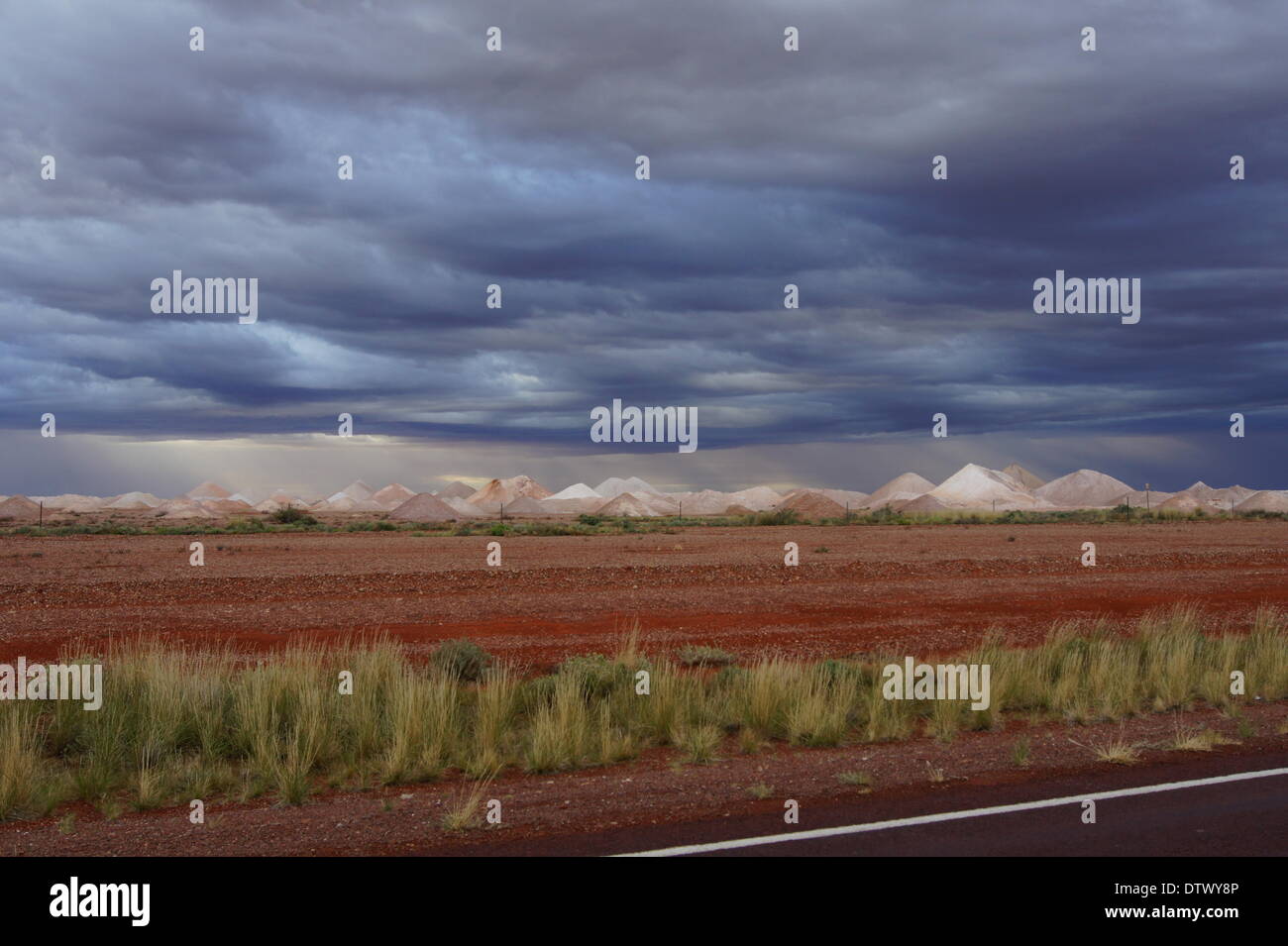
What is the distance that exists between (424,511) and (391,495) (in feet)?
283

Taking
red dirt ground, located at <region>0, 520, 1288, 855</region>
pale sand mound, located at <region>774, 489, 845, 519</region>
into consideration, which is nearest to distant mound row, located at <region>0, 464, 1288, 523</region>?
pale sand mound, located at <region>774, 489, 845, 519</region>

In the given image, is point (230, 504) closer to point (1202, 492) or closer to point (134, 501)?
point (134, 501)

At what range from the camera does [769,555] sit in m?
42.7

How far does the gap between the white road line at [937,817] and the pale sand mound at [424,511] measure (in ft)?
329

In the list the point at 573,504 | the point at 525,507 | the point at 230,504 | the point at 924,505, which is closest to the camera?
the point at 924,505

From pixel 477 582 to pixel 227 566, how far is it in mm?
11501

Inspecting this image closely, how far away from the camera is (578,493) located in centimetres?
19300

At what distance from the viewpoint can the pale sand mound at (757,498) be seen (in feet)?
610

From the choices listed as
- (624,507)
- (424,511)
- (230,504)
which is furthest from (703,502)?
(424,511)

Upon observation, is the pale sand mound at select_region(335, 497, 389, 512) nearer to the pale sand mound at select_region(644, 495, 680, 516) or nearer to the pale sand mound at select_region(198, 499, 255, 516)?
the pale sand mound at select_region(198, 499, 255, 516)

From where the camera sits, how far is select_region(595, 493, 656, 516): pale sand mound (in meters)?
149

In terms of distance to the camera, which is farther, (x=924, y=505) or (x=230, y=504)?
(x=230, y=504)

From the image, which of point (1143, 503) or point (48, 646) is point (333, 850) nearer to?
point (48, 646)
